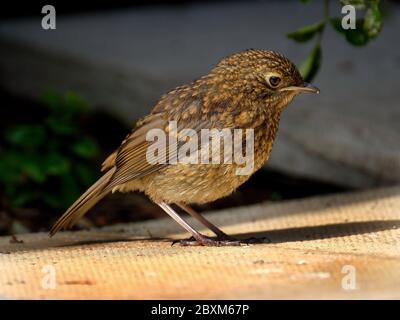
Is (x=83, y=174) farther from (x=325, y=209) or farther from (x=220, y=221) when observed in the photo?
(x=325, y=209)

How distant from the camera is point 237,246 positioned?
203 inches

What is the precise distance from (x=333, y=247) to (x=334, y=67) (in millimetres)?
4203

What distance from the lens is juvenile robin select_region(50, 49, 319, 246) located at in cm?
527

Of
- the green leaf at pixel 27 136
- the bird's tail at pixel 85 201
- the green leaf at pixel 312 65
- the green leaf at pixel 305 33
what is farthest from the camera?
the green leaf at pixel 27 136

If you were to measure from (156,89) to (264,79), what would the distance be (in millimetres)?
3250

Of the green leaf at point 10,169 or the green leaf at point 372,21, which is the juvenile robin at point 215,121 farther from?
the green leaf at point 10,169

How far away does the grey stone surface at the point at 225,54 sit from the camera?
740 cm

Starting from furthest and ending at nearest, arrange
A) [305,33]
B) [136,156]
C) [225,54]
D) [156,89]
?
[225,54] → [156,89] → [305,33] → [136,156]

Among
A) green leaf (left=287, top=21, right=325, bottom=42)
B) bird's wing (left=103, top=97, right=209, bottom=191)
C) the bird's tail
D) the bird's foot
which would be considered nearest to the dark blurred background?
green leaf (left=287, top=21, right=325, bottom=42)

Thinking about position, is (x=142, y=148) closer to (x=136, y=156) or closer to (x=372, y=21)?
(x=136, y=156)

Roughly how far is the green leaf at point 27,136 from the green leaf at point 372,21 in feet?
8.21

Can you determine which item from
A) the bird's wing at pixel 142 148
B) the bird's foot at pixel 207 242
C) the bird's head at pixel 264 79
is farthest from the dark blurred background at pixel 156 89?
the bird's foot at pixel 207 242

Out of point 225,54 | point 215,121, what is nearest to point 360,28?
point 215,121

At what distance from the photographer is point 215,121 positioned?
5.26 metres
